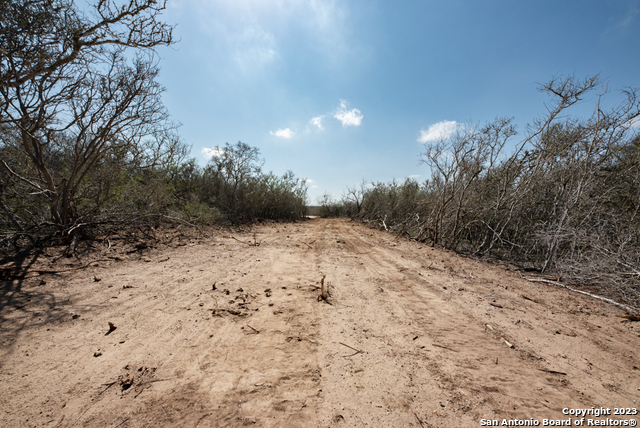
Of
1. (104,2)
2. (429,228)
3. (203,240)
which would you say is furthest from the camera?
(429,228)

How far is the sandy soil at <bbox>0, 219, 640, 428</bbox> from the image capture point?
183cm

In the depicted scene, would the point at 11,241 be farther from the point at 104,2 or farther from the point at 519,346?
the point at 519,346

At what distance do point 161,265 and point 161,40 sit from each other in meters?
4.82

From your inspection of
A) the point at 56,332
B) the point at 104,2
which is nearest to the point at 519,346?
the point at 56,332

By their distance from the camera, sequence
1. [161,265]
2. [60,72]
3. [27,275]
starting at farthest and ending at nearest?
[161,265] < [60,72] < [27,275]

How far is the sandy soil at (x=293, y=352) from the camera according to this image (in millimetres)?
1827

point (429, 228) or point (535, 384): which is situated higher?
point (429, 228)

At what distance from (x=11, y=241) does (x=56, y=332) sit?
4.04 metres

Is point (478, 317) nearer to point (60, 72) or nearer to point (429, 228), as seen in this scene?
point (429, 228)

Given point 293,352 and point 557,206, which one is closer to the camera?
point 293,352

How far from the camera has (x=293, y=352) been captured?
2.49 meters

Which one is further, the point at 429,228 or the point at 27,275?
the point at 429,228

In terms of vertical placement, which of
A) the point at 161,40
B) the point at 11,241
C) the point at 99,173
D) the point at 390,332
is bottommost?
the point at 390,332

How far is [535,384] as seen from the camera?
7.06ft
